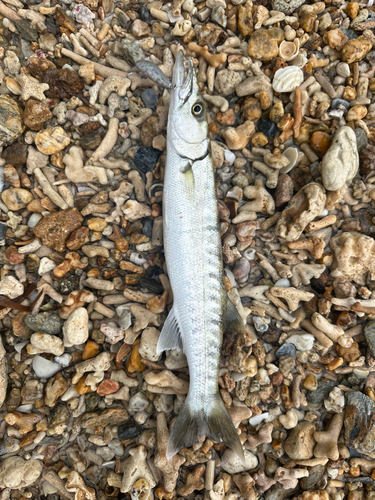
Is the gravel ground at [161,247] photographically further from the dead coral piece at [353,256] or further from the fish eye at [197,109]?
the fish eye at [197,109]

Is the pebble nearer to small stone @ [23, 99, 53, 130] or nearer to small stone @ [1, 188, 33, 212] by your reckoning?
small stone @ [1, 188, 33, 212]

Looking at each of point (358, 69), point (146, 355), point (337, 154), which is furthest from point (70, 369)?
point (358, 69)

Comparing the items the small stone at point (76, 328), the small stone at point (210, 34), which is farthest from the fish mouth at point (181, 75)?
the small stone at point (76, 328)

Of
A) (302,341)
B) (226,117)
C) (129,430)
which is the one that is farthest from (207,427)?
(226,117)

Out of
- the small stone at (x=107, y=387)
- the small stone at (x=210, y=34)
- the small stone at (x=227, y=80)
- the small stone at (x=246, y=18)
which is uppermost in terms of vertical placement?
the small stone at (x=246, y=18)

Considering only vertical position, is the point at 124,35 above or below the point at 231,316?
above

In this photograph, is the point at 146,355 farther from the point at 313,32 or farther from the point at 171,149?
the point at 313,32

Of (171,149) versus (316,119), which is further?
(316,119)
